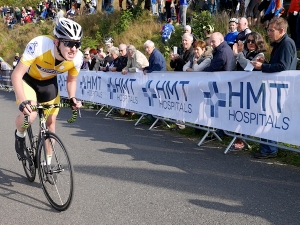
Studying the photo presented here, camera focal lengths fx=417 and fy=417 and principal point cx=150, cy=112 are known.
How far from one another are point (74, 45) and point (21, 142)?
5.50ft

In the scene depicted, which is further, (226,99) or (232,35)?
(232,35)

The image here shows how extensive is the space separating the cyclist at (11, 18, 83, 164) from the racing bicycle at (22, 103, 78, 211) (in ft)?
0.34

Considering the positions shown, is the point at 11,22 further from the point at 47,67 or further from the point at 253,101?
the point at 47,67

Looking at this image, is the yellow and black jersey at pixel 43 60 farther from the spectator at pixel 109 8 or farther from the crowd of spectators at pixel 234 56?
the spectator at pixel 109 8

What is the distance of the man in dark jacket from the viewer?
24.5 feet

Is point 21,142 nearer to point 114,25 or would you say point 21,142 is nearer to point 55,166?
point 55,166

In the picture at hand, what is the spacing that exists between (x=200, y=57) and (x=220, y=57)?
40.2 inches

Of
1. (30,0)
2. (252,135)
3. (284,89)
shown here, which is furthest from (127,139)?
(30,0)

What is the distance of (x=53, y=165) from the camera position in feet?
15.6

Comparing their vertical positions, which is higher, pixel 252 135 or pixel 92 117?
pixel 252 135

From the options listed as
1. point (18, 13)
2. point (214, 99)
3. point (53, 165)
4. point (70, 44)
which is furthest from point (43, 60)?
point (18, 13)

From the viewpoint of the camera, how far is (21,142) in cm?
548

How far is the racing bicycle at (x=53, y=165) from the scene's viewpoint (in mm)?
4512

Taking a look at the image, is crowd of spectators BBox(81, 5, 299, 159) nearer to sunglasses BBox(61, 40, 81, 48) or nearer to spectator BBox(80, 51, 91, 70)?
spectator BBox(80, 51, 91, 70)
